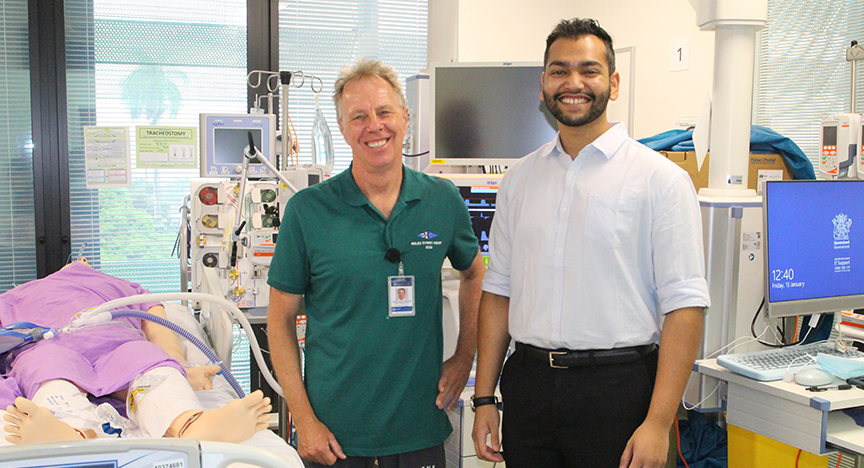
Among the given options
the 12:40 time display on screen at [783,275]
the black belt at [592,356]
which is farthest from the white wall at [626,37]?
the black belt at [592,356]

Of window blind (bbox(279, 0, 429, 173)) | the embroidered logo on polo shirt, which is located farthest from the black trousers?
window blind (bbox(279, 0, 429, 173))

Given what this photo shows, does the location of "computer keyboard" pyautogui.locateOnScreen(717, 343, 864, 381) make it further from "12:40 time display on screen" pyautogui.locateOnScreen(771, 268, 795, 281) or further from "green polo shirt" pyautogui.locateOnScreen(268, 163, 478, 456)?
"green polo shirt" pyautogui.locateOnScreen(268, 163, 478, 456)

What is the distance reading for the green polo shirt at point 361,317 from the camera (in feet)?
4.94

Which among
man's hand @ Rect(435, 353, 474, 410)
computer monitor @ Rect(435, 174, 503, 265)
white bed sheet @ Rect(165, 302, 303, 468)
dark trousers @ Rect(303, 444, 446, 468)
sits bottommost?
dark trousers @ Rect(303, 444, 446, 468)

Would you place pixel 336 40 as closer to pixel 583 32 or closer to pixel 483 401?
pixel 583 32

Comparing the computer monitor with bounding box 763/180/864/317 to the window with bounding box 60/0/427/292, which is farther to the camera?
the window with bounding box 60/0/427/292

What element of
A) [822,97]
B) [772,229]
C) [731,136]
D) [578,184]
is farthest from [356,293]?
[822,97]

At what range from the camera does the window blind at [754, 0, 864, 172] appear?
10.4 ft

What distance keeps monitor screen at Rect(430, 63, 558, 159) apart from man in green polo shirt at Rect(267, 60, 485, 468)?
117 cm

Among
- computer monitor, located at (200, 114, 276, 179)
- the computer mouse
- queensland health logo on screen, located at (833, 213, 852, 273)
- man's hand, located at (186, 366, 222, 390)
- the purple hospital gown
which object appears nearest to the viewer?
the purple hospital gown

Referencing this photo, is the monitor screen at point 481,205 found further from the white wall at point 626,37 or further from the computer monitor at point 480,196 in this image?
the white wall at point 626,37

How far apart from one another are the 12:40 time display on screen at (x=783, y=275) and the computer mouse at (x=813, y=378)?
30cm

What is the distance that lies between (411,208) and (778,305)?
1234 millimetres

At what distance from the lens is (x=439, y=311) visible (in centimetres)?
163
